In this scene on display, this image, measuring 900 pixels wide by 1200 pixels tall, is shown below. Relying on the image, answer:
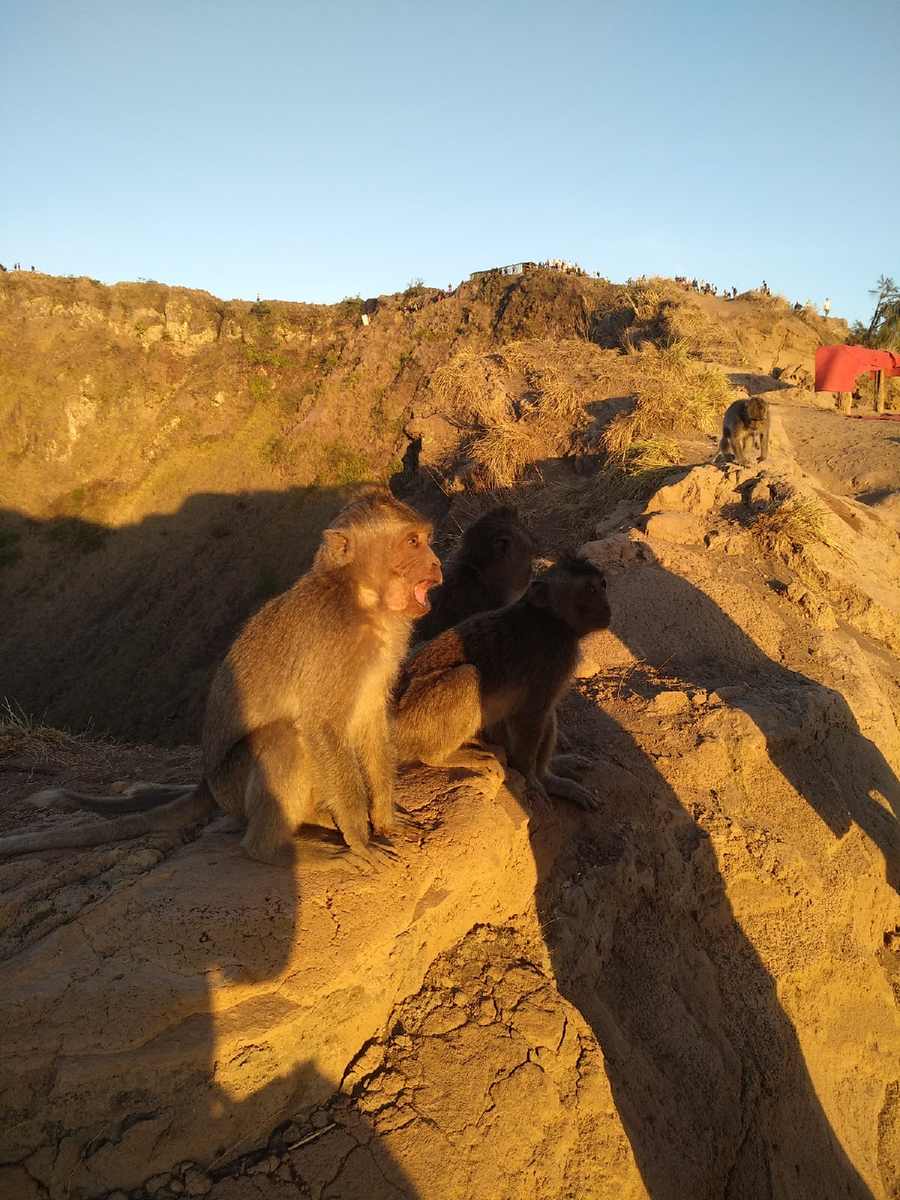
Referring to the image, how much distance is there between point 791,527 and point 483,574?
422 centimetres

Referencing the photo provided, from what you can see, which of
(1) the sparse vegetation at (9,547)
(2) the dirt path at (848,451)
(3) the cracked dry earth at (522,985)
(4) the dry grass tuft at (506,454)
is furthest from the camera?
(1) the sparse vegetation at (9,547)

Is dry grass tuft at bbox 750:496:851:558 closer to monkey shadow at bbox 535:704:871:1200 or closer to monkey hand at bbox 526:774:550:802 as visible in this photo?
monkey shadow at bbox 535:704:871:1200

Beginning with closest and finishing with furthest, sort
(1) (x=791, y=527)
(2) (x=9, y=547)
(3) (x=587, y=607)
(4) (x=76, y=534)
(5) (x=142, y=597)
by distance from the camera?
(3) (x=587, y=607) → (1) (x=791, y=527) → (5) (x=142, y=597) → (2) (x=9, y=547) → (4) (x=76, y=534)

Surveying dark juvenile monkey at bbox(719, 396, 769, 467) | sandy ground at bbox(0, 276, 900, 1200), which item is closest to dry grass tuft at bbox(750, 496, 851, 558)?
sandy ground at bbox(0, 276, 900, 1200)

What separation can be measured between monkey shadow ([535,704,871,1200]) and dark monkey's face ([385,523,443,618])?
173 centimetres

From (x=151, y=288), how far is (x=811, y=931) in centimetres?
3897

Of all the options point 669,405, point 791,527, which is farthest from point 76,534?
point 791,527

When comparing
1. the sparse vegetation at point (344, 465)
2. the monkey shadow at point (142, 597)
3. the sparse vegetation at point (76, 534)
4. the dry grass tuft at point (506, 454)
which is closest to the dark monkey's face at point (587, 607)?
the dry grass tuft at point (506, 454)

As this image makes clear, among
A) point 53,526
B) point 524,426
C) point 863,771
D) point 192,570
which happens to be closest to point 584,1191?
point 863,771

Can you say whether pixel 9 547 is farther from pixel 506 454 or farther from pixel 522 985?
pixel 522 985

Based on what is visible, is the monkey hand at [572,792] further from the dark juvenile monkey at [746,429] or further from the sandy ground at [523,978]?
the dark juvenile monkey at [746,429]

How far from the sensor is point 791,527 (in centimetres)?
810

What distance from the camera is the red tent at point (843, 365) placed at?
21000mm

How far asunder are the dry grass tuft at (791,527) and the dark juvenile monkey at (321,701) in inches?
240
